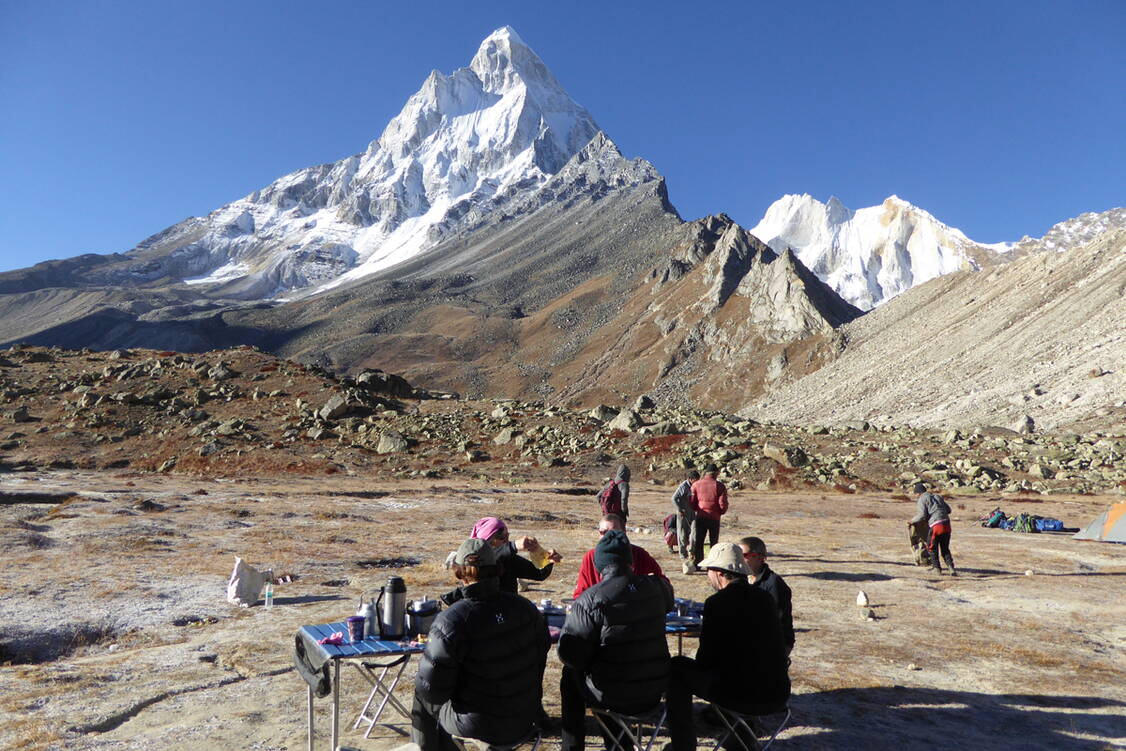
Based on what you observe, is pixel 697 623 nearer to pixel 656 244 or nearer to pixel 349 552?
pixel 349 552

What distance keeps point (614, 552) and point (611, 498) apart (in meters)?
9.86

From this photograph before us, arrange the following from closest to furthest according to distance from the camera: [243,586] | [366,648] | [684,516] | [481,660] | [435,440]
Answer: [481,660], [366,648], [243,586], [684,516], [435,440]

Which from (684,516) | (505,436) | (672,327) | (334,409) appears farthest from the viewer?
(672,327)

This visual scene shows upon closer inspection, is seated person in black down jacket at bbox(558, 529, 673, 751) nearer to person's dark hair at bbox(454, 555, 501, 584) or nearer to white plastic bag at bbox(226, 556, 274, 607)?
person's dark hair at bbox(454, 555, 501, 584)

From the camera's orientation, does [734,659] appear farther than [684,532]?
No

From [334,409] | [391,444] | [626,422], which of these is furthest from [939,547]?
[334,409]

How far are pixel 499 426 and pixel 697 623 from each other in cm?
3643

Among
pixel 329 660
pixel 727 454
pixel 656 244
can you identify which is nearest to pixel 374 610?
pixel 329 660

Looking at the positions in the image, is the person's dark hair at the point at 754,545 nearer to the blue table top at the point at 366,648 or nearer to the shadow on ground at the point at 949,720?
Answer: the shadow on ground at the point at 949,720

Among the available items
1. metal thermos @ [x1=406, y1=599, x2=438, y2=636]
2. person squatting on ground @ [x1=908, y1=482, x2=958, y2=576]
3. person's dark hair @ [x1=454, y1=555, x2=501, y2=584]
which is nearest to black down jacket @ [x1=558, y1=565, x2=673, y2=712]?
person's dark hair @ [x1=454, y1=555, x2=501, y2=584]

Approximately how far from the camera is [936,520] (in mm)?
14867

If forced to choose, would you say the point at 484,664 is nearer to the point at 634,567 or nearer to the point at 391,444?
the point at 634,567

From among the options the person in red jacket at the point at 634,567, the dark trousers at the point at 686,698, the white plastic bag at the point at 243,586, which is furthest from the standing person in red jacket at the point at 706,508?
the dark trousers at the point at 686,698

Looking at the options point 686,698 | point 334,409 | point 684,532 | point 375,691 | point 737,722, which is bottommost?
point 375,691
